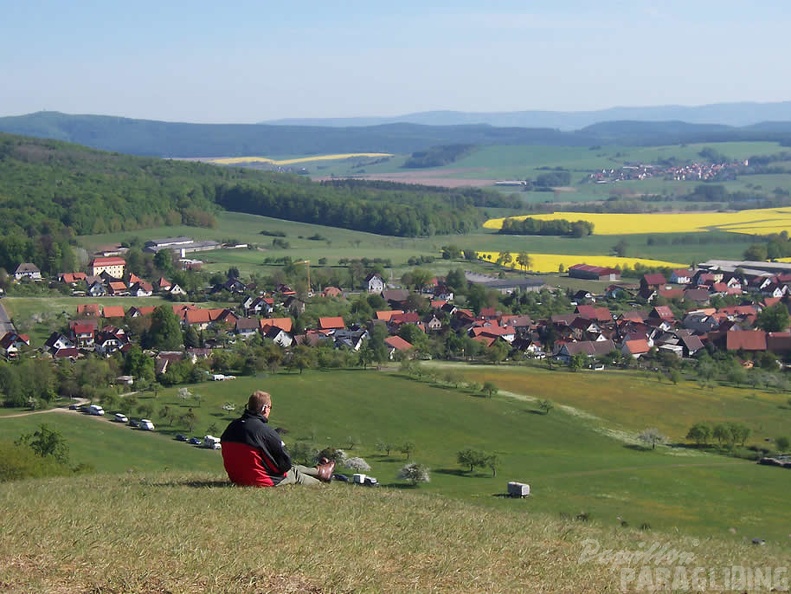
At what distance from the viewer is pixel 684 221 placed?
303ft

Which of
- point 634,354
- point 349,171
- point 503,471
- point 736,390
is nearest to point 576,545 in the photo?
point 503,471

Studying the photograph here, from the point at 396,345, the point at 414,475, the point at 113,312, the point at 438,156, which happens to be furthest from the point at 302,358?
the point at 438,156

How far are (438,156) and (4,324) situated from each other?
132580 mm

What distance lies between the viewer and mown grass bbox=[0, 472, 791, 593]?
644cm

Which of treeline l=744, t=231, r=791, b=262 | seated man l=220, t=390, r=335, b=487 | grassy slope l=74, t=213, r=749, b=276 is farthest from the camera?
grassy slope l=74, t=213, r=749, b=276

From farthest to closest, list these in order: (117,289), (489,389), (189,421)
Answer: (117,289) → (489,389) → (189,421)

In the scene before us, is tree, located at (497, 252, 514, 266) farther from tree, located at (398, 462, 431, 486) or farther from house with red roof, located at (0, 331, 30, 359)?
tree, located at (398, 462, 431, 486)

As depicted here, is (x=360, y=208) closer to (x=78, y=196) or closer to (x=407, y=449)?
(x=78, y=196)

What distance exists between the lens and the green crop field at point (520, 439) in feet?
72.1

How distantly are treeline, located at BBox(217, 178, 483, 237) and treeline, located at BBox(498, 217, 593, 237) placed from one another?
411 cm

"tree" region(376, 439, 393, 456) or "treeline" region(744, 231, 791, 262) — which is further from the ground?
"tree" region(376, 439, 393, 456)

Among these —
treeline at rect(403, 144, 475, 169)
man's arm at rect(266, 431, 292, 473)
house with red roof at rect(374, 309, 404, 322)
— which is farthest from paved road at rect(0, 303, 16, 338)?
treeline at rect(403, 144, 475, 169)

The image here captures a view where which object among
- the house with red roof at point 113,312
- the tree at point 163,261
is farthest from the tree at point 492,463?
the tree at point 163,261

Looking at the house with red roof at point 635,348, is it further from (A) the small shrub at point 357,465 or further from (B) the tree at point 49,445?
(B) the tree at point 49,445
